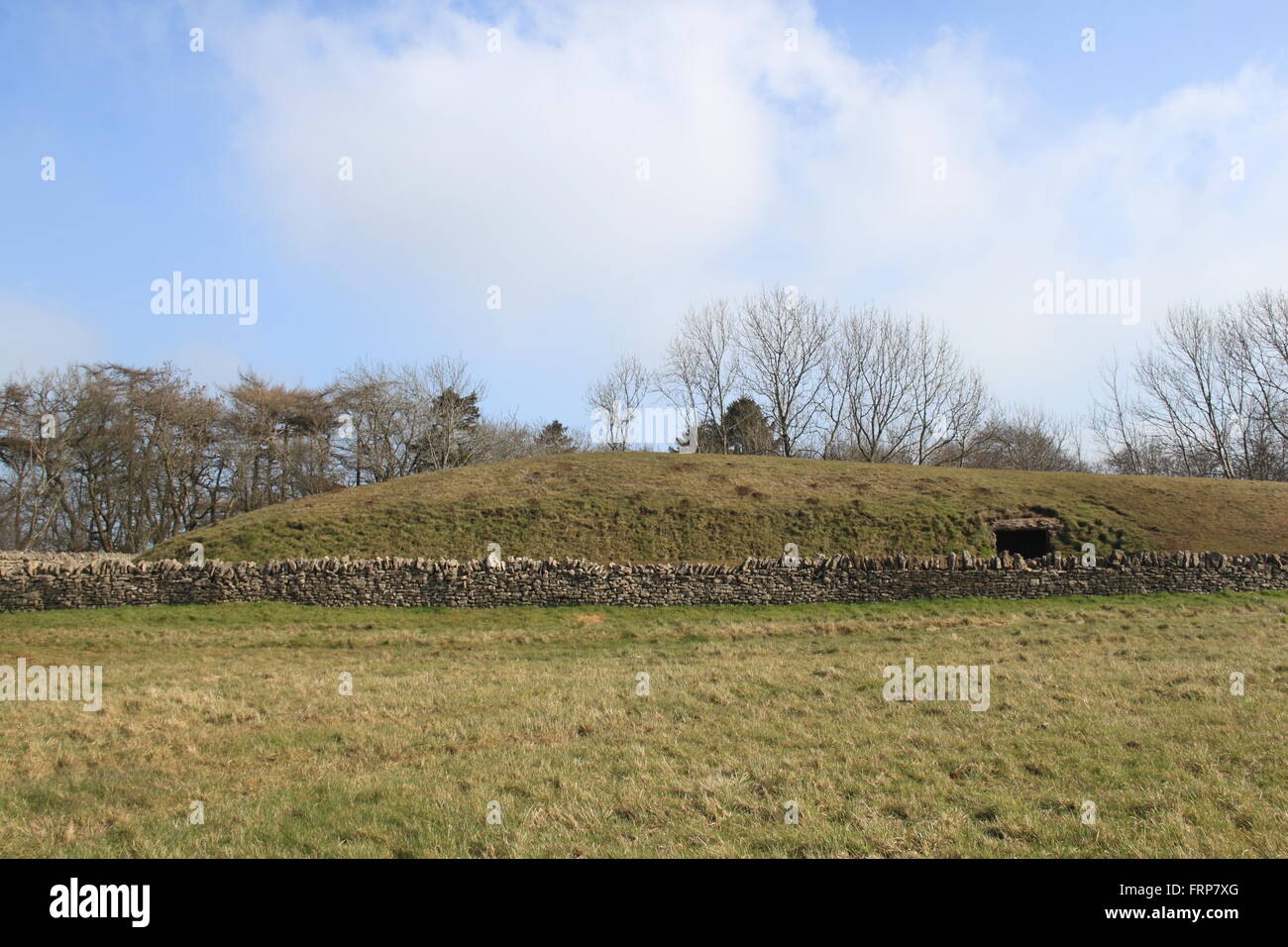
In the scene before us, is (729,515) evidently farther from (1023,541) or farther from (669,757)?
(669,757)

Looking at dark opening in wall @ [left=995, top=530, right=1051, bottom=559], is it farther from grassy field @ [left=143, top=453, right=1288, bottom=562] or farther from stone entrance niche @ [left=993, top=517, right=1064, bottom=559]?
grassy field @ [left=143, top=453, right=1288, bottom=562]

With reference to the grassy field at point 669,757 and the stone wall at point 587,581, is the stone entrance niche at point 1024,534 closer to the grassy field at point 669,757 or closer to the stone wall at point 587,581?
the stone wall at point 587,581

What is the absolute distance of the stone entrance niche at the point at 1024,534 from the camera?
2834 cm

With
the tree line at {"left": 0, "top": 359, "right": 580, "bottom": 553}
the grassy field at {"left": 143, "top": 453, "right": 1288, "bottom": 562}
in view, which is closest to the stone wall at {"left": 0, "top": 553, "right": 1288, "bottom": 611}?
the grassy field at {"left": 143, "top": 453, "right": 1288, "bottom": 562}

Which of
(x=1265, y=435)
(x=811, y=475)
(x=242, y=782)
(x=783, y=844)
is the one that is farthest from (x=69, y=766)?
(x=1265, y=435)

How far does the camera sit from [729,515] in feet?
99.2

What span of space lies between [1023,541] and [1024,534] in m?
0.27

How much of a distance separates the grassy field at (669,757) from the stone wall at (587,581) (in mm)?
6549

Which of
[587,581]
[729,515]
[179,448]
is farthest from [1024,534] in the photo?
[179,448]

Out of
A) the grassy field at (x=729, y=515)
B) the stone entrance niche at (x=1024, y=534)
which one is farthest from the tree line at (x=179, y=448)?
the stone entrance niche at (x=1024, y=534)

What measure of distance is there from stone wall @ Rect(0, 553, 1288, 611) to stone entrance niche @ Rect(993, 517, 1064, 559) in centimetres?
547
